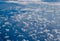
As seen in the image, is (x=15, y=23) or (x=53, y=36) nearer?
(x=53, y=36)

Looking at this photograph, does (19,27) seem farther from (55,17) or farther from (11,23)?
(55,17)

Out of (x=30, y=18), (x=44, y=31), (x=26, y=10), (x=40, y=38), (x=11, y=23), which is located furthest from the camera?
(x=26, y=10)

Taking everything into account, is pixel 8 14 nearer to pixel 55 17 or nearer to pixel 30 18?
pixel 30 18

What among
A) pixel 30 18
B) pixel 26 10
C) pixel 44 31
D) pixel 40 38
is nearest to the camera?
pixel 40 38

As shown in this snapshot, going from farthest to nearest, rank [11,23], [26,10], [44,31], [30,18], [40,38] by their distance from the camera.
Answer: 1. [26,10]
2. [30,18]
3. [11,23]
4. [44,31]
5. [40,38]

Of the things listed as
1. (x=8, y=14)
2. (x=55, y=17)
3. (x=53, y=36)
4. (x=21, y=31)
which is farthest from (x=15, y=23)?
(x=55, y=17)

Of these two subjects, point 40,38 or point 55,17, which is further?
point 55,17

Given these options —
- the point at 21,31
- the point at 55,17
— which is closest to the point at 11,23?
the point at 21,31

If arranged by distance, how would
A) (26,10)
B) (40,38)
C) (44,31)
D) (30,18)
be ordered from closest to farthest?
(40,38) < (44,31) < (30,18) < (26,10)
